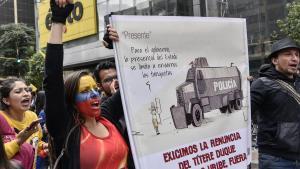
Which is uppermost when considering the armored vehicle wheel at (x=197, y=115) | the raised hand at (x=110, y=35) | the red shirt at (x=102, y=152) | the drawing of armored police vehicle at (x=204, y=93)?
the raised hand at (x=110, y=35)

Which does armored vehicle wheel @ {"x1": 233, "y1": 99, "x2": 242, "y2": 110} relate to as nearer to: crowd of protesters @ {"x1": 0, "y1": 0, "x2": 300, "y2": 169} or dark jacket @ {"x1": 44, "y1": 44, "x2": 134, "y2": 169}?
crowd of protesters @ {"x1": 0, "y1": 0, "x2": 300, "y2": 169}

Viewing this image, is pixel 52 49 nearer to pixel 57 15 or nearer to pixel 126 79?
pixel 57 15

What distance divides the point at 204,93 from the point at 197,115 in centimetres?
18

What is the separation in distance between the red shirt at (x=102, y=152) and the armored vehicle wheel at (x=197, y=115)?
0.65 metres

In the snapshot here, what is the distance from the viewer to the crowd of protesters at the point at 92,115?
8.01 feet

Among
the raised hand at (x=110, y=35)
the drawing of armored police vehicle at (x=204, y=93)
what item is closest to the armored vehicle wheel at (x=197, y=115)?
the drawing of armored police vehicle at (x=204, y=93)

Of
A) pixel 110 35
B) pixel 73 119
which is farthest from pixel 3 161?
pixel 110 35

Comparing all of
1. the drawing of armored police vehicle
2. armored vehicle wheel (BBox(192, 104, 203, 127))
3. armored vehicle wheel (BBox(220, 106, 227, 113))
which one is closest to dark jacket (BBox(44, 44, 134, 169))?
the drawing of armored police vehicle

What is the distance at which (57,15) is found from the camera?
2463mm

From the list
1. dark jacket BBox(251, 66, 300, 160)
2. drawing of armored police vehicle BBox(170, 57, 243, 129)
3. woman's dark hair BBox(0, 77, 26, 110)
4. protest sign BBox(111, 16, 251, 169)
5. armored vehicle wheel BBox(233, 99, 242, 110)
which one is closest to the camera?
protest sign BBox(111, 16, 251, 169)

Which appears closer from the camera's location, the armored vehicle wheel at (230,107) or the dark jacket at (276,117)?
the armored vehicle wheel at (230,107)

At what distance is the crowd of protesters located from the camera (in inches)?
96.1

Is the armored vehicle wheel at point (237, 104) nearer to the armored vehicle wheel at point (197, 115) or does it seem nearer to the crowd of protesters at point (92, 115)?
the crowd of protesters at point (92, 115)

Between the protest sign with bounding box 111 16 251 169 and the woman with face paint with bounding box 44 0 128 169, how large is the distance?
17 cm
